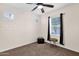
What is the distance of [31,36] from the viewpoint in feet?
15.9

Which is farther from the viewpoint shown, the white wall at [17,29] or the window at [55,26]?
the window at [55,26]

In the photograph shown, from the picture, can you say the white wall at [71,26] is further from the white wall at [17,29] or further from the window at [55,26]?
the white wall at [17,29]

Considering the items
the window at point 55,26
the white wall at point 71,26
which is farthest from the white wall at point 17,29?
the white wall at point 71,26

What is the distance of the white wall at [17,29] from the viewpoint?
135 inches

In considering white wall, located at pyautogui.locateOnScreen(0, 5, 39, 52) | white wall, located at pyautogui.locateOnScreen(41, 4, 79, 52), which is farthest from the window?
white wall, located at pyautogui.locateOnScreen(0, 5, 39, 52)

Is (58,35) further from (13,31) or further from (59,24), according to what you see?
(13,31)

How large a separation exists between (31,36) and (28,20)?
2.97ft

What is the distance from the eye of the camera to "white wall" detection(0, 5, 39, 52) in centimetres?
343

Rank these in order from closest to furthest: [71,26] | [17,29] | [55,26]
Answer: [71,26] < [17,29] < [55,26]

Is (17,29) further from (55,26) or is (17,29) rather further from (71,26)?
(71,26)

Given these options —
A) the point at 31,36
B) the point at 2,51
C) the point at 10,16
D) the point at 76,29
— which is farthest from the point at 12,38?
the point at 76,29

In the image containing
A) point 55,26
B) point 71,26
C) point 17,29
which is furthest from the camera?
point 55,26

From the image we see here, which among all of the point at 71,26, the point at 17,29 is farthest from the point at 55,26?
the point at 17,29

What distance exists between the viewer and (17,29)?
13.2 feet
